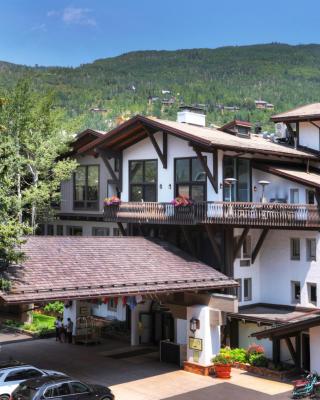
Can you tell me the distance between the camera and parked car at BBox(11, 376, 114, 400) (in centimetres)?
1898

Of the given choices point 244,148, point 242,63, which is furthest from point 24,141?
point 242,63

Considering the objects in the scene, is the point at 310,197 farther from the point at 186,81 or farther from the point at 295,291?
the point at 186,81

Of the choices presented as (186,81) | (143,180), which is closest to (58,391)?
(143,180)

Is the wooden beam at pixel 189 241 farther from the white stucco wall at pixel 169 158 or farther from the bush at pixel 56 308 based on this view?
the bush at pixel 56 308

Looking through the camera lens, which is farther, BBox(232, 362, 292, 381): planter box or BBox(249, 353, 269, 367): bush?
BBox(249, 353, 269, 367): bush

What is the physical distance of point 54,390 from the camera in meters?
19.2

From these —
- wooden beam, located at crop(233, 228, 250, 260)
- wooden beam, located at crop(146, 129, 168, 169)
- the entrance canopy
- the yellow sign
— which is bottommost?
the yellow sign

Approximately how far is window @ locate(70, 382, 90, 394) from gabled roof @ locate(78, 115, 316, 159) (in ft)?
41.5

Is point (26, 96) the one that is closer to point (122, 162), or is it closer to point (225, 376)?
point (122, 162)

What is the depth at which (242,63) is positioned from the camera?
175 meters

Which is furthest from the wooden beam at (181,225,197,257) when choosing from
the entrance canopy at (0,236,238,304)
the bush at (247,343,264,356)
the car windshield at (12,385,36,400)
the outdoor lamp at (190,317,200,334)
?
the car windshield at (12,385,36,400)

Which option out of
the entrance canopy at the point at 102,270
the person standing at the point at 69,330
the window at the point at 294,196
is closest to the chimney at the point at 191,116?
the window at the point at 294,196

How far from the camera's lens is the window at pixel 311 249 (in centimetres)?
2848

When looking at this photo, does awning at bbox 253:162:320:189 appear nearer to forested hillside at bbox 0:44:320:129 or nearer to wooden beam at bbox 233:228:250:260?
wooden beam at bbox 233:228:250:260
